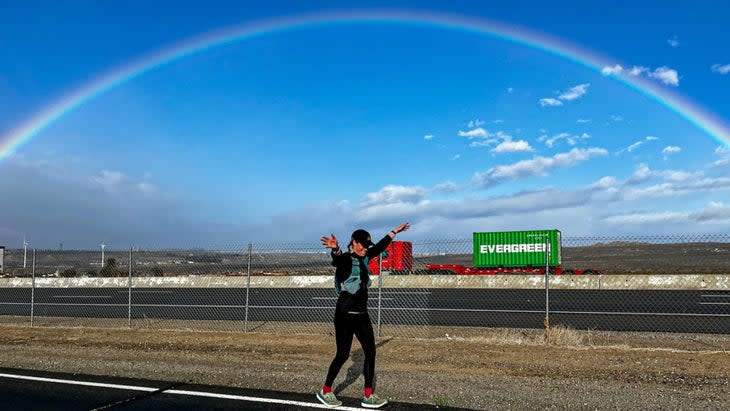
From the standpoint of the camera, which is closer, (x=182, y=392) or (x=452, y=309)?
(x=182, y=392)

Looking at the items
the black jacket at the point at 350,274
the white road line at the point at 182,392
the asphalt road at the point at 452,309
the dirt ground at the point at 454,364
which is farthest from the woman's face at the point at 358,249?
the asphalt road at the point at 452,309

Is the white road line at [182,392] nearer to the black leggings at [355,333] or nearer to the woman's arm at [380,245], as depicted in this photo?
the black leggings at [355,333]

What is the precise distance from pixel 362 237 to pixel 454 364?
3885 millimetres

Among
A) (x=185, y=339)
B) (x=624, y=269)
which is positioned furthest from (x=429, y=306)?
(x=624, y=269)

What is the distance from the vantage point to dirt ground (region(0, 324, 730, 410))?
6.78m

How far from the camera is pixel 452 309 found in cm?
1758

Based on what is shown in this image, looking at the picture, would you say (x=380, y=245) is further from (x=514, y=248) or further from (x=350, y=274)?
(x=514, y=248)

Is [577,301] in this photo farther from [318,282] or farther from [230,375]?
[230,375]

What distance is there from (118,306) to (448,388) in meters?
16.4

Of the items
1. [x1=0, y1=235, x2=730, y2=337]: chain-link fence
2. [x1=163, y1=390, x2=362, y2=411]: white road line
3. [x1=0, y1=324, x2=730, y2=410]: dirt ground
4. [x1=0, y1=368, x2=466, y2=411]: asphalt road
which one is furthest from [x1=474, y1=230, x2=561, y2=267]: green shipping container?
[x1=163, y1=390, x2=362, y2=411]: white road line

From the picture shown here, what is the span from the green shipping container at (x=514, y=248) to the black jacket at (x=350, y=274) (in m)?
30.7

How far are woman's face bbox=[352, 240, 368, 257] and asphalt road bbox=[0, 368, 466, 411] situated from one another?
1715mm


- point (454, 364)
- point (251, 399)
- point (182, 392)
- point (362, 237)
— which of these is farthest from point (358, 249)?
point (454, 364)

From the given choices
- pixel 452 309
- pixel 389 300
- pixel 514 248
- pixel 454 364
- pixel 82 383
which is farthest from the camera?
pixel 514 248
